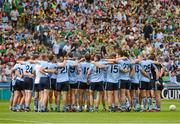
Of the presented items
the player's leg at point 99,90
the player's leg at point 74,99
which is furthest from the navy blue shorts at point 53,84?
the player's leg at point 99,90

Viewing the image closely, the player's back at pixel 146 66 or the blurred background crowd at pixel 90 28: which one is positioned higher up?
the blurred background crowd at pixel 90 28

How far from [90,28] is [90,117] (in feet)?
74.2

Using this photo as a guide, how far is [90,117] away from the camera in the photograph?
97.2ft

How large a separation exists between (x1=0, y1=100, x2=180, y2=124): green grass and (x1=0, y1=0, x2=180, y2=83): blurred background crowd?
43.0 ft

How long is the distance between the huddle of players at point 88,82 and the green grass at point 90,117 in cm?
106

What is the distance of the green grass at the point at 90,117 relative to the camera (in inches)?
1091

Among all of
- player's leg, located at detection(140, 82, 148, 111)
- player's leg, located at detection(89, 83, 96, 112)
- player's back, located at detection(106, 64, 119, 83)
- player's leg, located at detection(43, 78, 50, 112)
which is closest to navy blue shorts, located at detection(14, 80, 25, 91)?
player's leg, located at detection(43, 78, 50, 112)

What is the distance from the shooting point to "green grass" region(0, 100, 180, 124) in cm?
2770

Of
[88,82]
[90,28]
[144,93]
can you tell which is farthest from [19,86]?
[90,28]

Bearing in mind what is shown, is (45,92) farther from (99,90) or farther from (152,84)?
(152,84)

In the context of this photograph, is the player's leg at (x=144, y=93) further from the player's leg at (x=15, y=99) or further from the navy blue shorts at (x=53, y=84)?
the player's leg at (x=15, y=99)

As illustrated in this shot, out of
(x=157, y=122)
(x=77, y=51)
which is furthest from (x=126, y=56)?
(x=77, y=51)

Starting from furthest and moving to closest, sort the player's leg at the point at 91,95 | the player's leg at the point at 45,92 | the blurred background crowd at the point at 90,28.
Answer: the blurred background crowd at the point at 90,28
the player's leg at the point at 91,95
the player's leg at the point at 45,92

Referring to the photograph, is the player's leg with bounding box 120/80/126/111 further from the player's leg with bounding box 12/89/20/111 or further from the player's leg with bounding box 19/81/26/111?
the player's leg with bounding box 12/89/20/111
